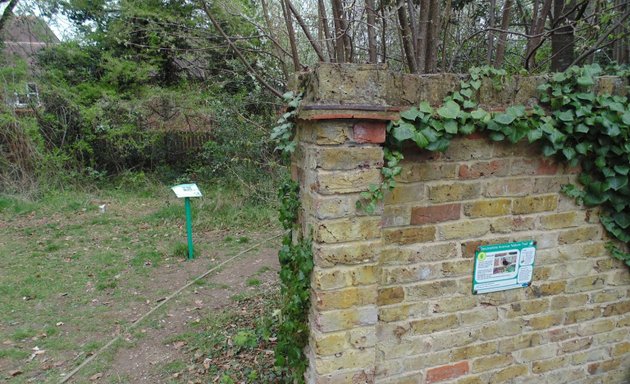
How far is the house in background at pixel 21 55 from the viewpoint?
9.73 metres

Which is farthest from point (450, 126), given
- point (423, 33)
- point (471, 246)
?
point (423, 33)

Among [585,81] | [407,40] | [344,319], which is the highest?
[407,40]

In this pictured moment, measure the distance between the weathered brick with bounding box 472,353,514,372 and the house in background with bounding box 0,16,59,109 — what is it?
11.2 meters

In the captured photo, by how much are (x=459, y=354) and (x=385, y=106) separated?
4.54ft

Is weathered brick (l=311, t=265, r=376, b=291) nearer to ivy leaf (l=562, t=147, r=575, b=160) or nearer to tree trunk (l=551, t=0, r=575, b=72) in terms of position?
ivy leaf (l=562, t=147, r=575, b=160)

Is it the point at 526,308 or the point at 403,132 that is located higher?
the point at 403,132

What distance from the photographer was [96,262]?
5812mm

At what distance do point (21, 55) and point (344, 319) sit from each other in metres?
13.7

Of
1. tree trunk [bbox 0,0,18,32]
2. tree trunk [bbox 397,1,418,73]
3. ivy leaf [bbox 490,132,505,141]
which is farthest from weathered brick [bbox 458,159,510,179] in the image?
tree trunk [bbox 0,0,18,32]

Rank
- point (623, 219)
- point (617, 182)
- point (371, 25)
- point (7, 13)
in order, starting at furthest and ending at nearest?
1. point (7, 13)
2. point (371, 25)
3. point (623, 219)
4. point (617, 182)

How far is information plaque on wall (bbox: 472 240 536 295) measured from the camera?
2.14 metres

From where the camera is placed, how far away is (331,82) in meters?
1.67

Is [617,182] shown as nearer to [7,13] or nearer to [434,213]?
[434,213]

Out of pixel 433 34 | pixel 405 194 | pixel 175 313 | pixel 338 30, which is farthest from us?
pixel 175 313
